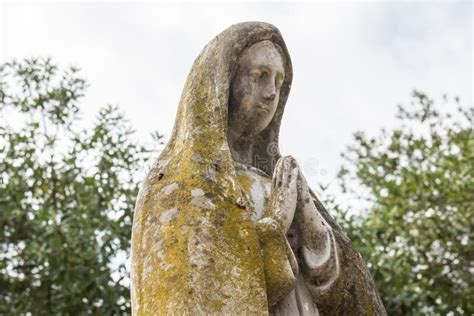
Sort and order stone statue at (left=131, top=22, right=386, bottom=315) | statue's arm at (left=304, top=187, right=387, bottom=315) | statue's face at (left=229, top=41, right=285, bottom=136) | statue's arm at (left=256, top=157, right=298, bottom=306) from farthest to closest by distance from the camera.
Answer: statue's face at (left=229, top=41, right=285, bottom=136), statue's arm at (left=304, top=187, right=387, bottom=315), statue's arm at (left=256, top=157, right=298, bottom=306), stone statue at (left=131, top=22, right=386, bottom=315)

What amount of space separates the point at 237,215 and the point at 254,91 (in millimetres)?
1106

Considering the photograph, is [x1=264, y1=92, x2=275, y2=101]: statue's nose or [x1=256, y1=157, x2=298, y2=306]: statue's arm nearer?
[x1=256, y1=157, x2=298, y2=306]: statue's arm

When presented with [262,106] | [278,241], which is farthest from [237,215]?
[262,106]

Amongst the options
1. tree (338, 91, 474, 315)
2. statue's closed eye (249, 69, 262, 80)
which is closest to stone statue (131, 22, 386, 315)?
statue's closed eye (249, 69, 262, 80)

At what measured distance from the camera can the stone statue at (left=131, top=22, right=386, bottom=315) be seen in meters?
5.16

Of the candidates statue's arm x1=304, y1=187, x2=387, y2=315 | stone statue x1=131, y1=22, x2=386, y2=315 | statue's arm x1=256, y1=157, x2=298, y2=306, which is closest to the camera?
stone statue x1=131, y1=22, x2=386, y2=315

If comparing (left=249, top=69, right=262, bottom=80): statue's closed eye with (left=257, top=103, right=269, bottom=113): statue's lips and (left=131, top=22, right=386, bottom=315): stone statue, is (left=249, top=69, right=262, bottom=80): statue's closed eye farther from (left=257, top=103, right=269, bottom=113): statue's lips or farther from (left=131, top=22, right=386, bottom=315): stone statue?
(left=257, top=103, right=269, bottom=113): statue's lips

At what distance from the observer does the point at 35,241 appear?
1397 centimetres

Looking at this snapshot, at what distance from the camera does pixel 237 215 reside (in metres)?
5.45

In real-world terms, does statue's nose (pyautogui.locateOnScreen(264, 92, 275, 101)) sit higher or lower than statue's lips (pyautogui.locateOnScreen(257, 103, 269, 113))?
higher

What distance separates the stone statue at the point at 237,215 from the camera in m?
5.16

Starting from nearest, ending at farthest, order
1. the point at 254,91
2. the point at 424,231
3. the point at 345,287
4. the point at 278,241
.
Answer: the point at 278,241, the point at 345,287, the point at 254,91, the point at 424,231

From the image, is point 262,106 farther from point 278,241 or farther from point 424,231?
point 424,231

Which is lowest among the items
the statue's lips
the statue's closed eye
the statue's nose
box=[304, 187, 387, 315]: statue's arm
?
box=[304, 187, 387, 315]: statue's arm
